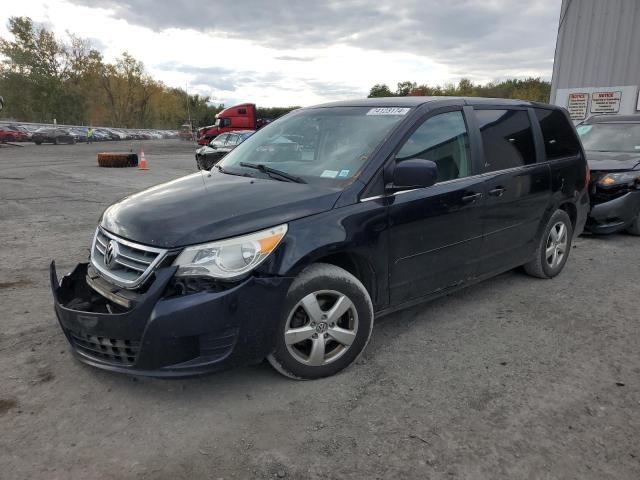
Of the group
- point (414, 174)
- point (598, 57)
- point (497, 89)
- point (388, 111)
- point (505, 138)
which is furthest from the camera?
point (497, 89)

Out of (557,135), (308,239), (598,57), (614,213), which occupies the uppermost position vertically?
(598,57)

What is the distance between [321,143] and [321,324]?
56.1 inches

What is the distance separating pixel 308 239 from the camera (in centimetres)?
275

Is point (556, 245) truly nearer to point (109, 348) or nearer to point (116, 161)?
point (109, 348)


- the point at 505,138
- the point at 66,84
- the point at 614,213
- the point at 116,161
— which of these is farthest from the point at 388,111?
the point at 66,84

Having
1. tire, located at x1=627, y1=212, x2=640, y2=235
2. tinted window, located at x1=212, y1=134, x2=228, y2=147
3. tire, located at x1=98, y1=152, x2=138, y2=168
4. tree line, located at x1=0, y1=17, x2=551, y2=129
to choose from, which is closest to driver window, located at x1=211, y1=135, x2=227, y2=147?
tinted window, located at x1=212, y1=134, x2=228, y2=147

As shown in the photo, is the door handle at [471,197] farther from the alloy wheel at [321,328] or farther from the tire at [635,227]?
the tire at [635,227]

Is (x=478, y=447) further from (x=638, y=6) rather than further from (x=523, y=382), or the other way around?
(x=638, y=6)

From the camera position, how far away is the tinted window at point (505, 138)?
3.91 metres

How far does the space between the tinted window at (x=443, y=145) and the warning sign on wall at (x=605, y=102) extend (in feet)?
46.7

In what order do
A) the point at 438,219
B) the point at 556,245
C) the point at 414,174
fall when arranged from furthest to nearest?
1. the point at 556,245
2. the point at 438,219
3. the point at 414,174

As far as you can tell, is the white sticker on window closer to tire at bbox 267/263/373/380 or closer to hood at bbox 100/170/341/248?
hood at bbox 100/170/341/248

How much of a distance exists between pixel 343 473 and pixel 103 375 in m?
1.66

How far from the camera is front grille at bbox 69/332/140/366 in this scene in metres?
2.57
